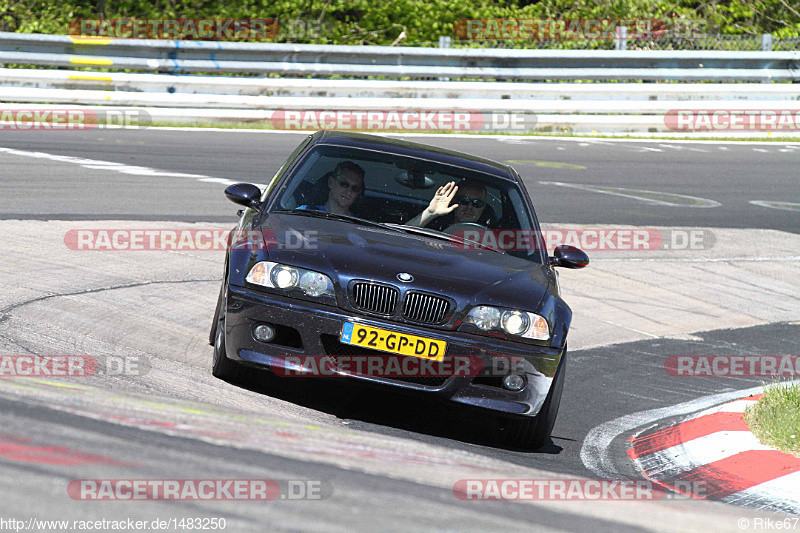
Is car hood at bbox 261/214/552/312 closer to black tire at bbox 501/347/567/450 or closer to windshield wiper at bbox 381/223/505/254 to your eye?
windshield wiper at bbox 381/223/505/254

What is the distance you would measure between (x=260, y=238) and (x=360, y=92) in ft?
41.7

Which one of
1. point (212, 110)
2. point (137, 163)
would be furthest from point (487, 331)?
point (212, 110)

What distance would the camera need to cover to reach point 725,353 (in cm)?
821

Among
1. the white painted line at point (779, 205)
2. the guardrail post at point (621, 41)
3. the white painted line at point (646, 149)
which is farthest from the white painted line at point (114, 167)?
the guardrail post at point (621, 41)

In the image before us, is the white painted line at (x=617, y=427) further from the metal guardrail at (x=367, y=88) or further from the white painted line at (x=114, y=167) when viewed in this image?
the metal guardrail at (x=367, y=88)

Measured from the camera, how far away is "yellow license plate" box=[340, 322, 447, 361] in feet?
17.0

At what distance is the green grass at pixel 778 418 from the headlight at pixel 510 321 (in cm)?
134

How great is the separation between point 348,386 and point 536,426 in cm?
97

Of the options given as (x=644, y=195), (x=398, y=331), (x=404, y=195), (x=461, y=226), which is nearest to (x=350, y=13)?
(x=644, y=195)

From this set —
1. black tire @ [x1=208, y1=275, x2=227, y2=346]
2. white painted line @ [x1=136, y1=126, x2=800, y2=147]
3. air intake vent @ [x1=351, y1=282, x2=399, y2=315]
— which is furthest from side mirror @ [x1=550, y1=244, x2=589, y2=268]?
white painted line @ [x1=136, y1=126, x2=800, y2=147]

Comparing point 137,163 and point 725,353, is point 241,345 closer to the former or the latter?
point 725,353

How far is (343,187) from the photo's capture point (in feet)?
21.1

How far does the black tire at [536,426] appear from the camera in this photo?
548cm

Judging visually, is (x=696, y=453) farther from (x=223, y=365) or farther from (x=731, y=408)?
(x=223, y=365)
